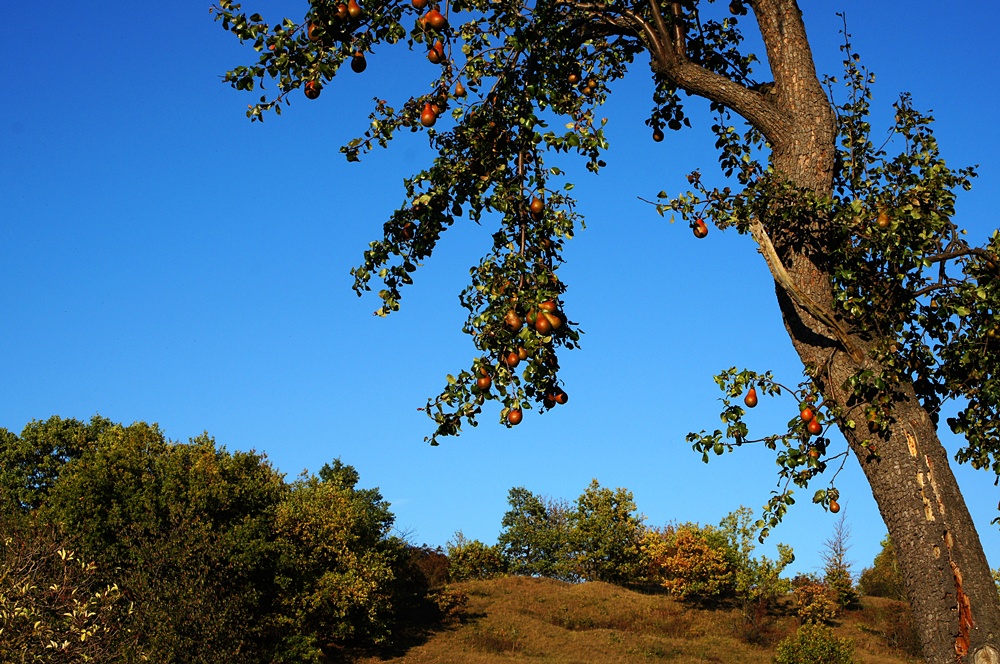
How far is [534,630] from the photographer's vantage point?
45.9 m

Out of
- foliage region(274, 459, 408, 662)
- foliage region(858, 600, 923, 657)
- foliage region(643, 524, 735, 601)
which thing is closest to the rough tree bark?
A: foliage region(274, 459, 408, 662)

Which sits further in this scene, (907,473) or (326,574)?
(326,574)

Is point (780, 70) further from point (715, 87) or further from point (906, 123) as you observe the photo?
point (906, 123)

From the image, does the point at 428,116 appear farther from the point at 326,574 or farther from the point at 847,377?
the point at 326,574

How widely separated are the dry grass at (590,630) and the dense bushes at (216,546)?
4462 millimetres

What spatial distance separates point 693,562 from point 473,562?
16879 mm

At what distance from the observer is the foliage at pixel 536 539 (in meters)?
62.4

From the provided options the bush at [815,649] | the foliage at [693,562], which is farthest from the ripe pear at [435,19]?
the foliage at [693,562]

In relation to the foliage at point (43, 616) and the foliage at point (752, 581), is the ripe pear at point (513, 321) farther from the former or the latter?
the foliage at point (752, 581)

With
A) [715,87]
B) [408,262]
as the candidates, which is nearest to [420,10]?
[408,262]

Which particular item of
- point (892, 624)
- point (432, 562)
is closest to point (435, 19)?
point (892, 624)

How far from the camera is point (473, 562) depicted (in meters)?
63.2

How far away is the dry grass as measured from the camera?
40562 millimetres

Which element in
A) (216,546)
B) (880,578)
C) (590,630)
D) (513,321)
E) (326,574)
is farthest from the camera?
(880,578)
